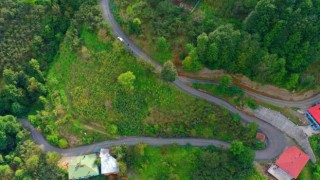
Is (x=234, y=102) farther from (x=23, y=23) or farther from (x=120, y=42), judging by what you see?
(x=23, y=23)

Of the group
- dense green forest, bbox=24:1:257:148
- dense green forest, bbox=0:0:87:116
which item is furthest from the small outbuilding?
dense green forest, bbox=0:0:87:116

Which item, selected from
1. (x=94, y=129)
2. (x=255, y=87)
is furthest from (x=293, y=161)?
(x=94, y=129)

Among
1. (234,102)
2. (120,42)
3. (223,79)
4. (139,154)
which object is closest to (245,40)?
(223,79)

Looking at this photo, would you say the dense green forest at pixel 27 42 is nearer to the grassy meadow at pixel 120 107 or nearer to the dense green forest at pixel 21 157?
the dense green forest at pixel 21 157

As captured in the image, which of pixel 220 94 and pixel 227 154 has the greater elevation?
pixel 220 94

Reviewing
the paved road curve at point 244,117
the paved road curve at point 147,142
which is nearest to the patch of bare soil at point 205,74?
the paved road curve at point 244,117

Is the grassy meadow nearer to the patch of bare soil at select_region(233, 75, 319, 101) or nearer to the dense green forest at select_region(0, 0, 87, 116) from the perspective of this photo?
the patch of bare soil at select_region(233, 75, 319, 101)
